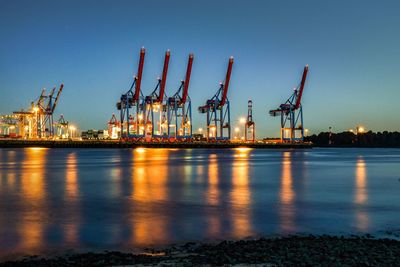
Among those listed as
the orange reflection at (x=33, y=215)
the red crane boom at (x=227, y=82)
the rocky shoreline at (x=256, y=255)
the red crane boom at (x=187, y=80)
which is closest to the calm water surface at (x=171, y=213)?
the orange reflection at (x=33, y=215)

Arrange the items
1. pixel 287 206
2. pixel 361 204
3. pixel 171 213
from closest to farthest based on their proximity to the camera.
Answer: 1. pixel 171 213
2. pixel 287 206
3. pixel 361 204

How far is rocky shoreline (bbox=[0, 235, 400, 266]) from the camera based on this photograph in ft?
21.6

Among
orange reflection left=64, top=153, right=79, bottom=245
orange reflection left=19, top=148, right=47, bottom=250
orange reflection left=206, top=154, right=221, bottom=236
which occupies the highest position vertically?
orange reflection left=19, top=148, right=47, bottom=250

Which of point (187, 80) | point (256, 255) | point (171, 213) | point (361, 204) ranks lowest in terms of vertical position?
point (361, 204)

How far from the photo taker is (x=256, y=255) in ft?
23.0

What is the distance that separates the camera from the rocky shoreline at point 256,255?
21.6 feet

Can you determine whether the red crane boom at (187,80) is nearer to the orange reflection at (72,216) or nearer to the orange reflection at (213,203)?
the orange reflection at (213,203)

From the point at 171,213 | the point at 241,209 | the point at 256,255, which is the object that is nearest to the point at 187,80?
the point at 241,209

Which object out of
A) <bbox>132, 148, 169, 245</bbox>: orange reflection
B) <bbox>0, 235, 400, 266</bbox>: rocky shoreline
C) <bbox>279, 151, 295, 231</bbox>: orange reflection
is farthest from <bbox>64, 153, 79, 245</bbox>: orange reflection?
<bbox>279, 151, 295, 231</bbox>: orange reflection

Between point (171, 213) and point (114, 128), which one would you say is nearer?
point (171, 213)

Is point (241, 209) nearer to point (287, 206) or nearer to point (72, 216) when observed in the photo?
point (287, 206)

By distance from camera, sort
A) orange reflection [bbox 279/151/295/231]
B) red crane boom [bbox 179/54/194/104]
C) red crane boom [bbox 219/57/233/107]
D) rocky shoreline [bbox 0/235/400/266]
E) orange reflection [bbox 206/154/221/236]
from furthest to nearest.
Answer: red crane boom [bbox 219/57/233/107]
red crane boom [bbox 179/54/194/104]
orange reflection [bbox 279/151/295/231]
orange reflection [bbox 206/154/221/236]
rocky shoreline [bbox 0/235/400/266]

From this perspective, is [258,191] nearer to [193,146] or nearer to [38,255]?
[38,255]

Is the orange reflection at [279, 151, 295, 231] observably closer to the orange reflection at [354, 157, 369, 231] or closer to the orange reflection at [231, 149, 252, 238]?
the orange reflection at [231, 149, 252, 238]
